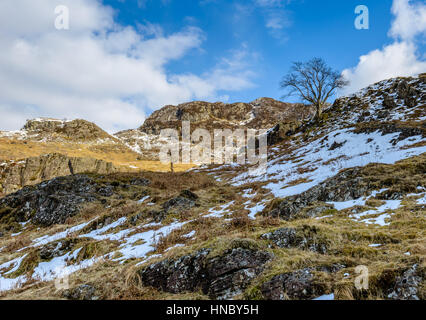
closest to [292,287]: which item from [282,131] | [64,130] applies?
[282,131]

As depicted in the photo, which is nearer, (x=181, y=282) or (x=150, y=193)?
(x=181, y=282)

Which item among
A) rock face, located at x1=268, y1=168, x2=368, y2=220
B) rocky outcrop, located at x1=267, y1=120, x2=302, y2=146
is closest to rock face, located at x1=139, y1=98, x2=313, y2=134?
rocky outcrop, located at x1=267, y1=120, x2=302, y2=146

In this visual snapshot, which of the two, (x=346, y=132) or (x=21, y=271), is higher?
(x=346, y=132)

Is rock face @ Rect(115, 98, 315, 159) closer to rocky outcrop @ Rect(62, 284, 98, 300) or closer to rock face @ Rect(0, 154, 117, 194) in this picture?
rock face @ Rect(0, 154, 117, 194)

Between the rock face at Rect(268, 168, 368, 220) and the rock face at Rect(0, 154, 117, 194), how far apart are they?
38514 millimetres

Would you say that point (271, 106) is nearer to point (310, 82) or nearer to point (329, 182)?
point (310, 82)

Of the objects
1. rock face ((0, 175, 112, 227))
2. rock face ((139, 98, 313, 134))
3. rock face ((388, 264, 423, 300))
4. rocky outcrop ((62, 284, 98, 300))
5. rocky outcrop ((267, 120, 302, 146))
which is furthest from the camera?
rock face ((139, 98, 313, 134))

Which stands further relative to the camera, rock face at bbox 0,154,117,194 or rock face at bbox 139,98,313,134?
rock face at bbox 139,98,313,134

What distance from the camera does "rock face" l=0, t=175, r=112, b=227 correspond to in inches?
719

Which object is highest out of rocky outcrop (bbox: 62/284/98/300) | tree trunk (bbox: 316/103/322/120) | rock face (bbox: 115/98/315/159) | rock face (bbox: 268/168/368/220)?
rock face (bbox: 115/98/315/159)

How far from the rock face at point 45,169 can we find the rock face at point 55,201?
16288 mm
